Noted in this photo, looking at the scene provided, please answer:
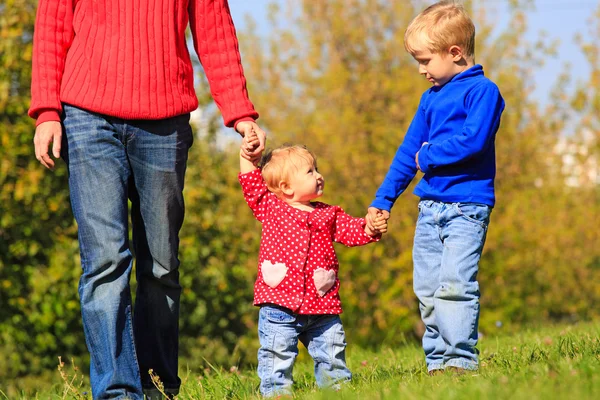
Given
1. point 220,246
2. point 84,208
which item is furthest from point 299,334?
point 220,246

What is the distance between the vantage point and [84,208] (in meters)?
3.39

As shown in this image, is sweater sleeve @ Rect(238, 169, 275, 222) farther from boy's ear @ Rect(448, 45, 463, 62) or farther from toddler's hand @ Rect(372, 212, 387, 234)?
boy's ear @ Rect(448, 45, 463, 62)

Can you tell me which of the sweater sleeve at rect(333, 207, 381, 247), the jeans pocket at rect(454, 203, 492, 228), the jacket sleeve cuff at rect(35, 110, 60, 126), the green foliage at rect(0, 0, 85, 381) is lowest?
the green foliage at rect(0, 0, 85, 381)

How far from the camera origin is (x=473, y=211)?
3676 millimetres

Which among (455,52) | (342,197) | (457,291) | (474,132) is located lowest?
(342,197)

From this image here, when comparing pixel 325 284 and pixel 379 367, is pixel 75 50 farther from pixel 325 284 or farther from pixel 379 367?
pixel 379 367

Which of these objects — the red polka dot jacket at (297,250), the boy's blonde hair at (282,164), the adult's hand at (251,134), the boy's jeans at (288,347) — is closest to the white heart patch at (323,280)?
the red polka dot jacket at (297,250)

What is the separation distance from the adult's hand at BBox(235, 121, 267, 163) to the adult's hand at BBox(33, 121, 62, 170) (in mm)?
787

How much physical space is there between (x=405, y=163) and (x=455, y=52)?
0.59 m

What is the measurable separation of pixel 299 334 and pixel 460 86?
1.33m

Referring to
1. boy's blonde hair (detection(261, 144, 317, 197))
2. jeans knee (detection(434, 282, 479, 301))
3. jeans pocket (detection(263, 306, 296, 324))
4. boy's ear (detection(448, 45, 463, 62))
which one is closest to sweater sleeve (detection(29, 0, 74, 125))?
boy's blonde hair (detection(261, 144, 317, 197))

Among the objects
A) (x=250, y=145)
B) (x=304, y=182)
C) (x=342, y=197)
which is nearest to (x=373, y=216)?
(x=304, y=182)

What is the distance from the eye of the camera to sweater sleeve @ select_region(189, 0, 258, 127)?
3.79 meters

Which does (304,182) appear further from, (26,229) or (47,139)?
(26,229)
